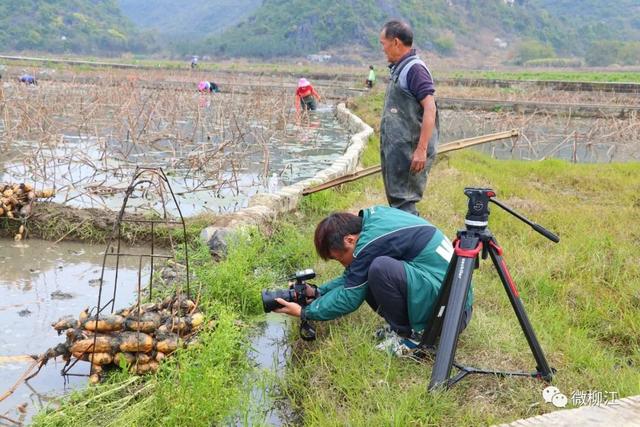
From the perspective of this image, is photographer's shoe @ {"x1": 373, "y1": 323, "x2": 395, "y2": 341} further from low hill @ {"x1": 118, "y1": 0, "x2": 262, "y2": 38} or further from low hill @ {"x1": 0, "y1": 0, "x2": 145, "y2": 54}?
low hill @ {"x1": 118, "y1": 0, "x2": 262, "y2": 38}

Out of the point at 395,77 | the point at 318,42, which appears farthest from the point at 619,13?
the point at 395,77

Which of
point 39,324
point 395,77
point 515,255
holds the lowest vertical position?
point 39,324

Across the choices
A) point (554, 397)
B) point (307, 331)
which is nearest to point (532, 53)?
point (307, 331)

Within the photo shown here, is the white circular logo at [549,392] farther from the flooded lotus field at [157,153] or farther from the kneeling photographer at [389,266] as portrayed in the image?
the flooded lotus field at [157,153]

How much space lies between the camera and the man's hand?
4.05m

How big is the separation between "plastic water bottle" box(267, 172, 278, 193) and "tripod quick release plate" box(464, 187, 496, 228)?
209 inches

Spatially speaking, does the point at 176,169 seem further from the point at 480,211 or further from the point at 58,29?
the point at 58,29

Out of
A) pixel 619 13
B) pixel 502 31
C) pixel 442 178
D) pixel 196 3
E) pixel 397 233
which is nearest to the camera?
pixel 397 233

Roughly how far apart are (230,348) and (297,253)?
5.26 feet

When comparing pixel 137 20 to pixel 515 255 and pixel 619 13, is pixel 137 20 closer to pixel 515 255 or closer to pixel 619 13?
pixel 619 13

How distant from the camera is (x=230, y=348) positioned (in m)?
3.26

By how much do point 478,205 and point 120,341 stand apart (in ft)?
6.16

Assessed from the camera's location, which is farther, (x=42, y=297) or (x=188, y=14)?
(x=188, y=14)

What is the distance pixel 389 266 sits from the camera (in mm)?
2883
